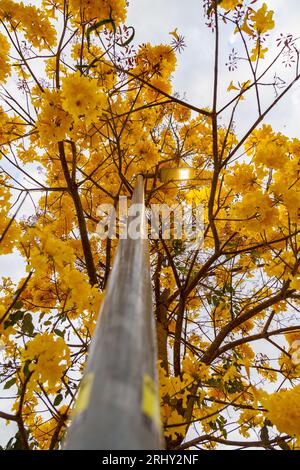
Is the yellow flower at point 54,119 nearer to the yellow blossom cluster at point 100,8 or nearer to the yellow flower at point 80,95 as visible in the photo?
the yellow flower at point 80,95

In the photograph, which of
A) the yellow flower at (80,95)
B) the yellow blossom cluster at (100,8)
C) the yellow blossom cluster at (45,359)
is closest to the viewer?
the yellow blossom cluster at (45,359)

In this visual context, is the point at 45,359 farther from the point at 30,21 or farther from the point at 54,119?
the point at 30,21

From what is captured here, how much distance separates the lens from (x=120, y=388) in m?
0.49

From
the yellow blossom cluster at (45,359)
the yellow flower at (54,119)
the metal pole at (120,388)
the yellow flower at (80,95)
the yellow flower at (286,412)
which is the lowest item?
the metal pole at (120,388)

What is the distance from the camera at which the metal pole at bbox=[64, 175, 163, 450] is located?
44 centimetres

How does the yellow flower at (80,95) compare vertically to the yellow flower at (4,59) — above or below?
below

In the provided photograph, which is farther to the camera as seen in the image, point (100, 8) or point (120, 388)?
point (100, 8)

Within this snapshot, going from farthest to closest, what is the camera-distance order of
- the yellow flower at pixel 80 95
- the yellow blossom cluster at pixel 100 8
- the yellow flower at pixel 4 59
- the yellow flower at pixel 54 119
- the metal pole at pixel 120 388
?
the yellow flower at pixel 4 59 < the yellow blossom cluster at pixel 100 8 < the yellow flower at pixel 54 119 < the yellow flower at pixel 80 95 < the metal pole at pixel 120 388

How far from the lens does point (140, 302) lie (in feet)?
2.30

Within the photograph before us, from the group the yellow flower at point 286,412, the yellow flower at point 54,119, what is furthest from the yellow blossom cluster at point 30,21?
the yellow flower at point 286,412

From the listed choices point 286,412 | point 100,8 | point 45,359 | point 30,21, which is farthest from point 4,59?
point 286,412

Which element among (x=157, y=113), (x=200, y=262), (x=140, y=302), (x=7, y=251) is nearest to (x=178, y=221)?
(x=200, y=262)

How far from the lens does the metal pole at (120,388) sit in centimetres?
44

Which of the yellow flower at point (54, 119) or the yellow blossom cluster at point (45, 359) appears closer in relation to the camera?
the yellow blossom cluster at point (45, 359)
